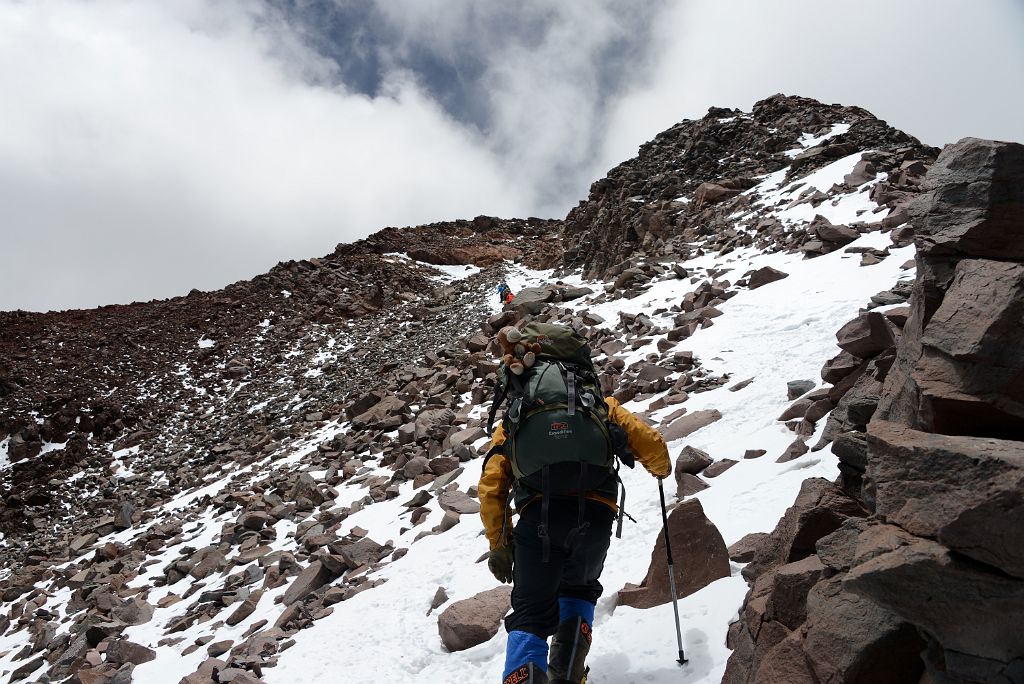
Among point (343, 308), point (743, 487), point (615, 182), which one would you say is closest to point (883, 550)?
point (743, 487)

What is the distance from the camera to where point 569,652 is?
3.50m

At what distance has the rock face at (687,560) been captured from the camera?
460 centimetres

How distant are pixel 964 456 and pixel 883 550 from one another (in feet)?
1.64

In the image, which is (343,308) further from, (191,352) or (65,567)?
(65,567)

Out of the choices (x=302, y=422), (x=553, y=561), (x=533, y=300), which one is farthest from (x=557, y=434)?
(x=302, y=422)

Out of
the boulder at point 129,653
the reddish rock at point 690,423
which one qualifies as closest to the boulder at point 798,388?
the reddish rock at point 690,423

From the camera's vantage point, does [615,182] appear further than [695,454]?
Yes

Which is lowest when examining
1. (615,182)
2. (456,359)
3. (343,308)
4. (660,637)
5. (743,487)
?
(660,637)

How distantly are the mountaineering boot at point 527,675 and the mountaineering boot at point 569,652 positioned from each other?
0.22 metres

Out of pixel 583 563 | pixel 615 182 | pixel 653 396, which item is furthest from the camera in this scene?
pixel 615 182

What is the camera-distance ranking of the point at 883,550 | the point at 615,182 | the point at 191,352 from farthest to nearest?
the point at 615,182 < the point at 191,352 < the point at 883,550

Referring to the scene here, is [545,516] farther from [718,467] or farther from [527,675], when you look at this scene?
Result: [718,467]

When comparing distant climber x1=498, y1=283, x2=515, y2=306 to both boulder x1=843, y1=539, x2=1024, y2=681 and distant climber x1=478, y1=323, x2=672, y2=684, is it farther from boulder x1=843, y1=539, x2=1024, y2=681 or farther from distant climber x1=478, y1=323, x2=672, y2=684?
boulder x1=843, y1=539, x2=1024, y2=681

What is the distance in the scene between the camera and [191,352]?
28094mm
